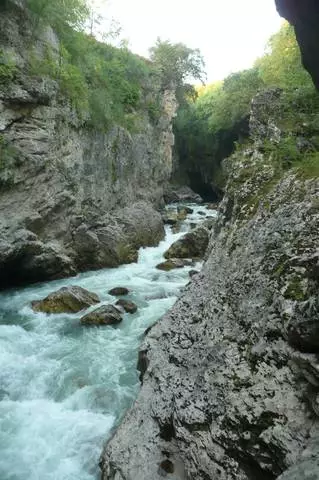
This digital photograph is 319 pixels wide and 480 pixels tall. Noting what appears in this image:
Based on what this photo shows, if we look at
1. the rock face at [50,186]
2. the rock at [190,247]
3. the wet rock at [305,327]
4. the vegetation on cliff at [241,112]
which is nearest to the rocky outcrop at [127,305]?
the rock face at [50,186]

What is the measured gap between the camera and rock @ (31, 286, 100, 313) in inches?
444

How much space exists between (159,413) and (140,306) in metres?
7.22

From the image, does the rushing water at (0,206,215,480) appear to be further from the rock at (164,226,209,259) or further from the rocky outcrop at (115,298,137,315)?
the rock at (164,226,209,259)

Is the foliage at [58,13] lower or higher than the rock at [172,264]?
higher

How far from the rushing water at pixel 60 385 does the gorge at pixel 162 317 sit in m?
0.03

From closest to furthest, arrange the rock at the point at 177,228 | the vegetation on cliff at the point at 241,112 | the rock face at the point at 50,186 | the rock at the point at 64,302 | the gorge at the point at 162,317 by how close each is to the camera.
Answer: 1. the gorge at the point at 162,317
2. the vegetation on cliff at the point at 241,112
3. the rock at the point at 64,302
4. the rock face at the point at 50,186
5. the rock at the point at 177,228

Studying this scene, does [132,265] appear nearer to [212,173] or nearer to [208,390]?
[208,390]

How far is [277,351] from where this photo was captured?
418 centimetres

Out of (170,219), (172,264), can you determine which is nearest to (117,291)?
(172,264)

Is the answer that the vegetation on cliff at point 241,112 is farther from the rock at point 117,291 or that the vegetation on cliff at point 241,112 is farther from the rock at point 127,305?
the rock at point 117,291

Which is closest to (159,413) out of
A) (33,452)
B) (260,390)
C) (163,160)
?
(260,390)

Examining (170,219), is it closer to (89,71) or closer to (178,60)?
(89,71)

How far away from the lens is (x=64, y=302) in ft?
37.3

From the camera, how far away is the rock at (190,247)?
1820cm
